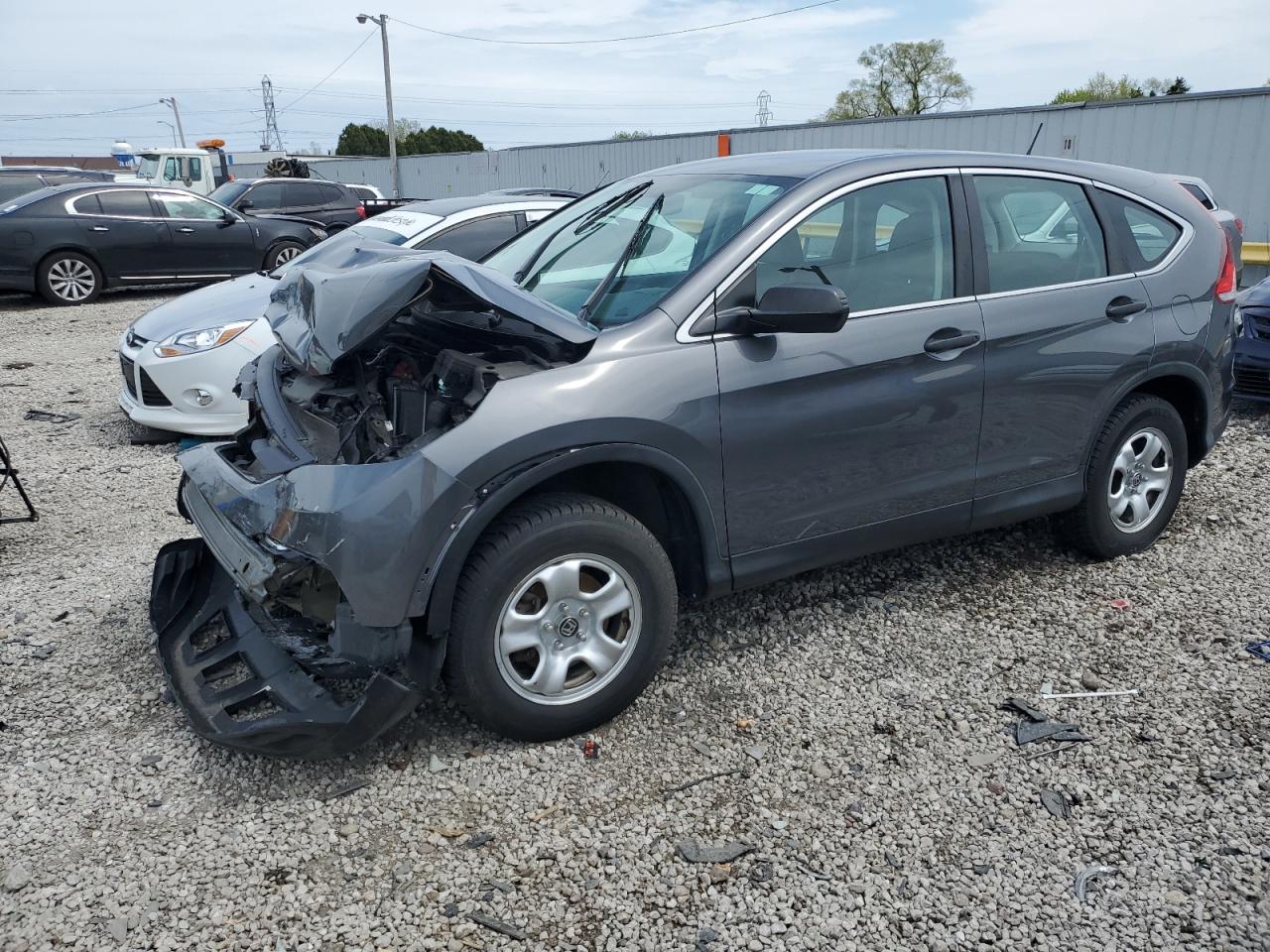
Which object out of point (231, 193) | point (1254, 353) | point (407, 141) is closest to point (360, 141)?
point (407, 141)

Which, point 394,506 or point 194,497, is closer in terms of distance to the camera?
point 394,506

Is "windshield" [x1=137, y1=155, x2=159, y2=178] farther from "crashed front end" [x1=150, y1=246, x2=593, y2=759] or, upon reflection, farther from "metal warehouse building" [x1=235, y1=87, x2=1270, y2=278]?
"crashed front end" [x1=150, y1=246, x2=593, y2=759]

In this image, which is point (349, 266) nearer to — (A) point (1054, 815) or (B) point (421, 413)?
(B) point (421, 413)

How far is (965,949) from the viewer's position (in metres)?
2.39

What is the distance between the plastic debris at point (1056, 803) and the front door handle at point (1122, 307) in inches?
83.4

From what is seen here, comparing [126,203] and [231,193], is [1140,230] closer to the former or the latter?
[126,203]

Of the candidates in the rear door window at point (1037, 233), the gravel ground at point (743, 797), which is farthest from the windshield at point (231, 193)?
the rear door window at point (1037, 233)

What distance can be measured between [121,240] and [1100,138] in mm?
17692

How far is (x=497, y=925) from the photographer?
8.16ft

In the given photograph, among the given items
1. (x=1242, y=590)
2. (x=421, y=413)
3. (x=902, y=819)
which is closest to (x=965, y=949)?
(x=902, y=819)

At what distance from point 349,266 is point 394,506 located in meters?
1.04

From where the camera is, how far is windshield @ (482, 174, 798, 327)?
11.3 feet

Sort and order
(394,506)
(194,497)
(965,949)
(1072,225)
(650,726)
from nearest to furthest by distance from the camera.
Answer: (965,949)
(394,506)
(650,726)
(194,497)
(1072,225)

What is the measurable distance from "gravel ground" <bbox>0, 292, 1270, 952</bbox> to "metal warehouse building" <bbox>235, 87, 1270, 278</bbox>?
34.5ft
